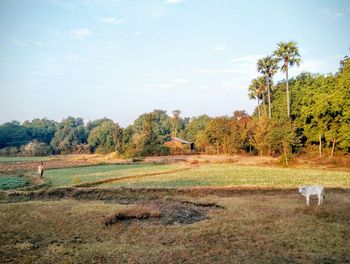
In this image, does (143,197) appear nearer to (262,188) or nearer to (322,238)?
(262,188)

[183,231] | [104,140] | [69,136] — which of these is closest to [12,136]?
[69,136]

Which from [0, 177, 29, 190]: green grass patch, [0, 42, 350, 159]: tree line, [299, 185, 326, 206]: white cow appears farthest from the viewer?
[0, 42, 350, 159]: tree line

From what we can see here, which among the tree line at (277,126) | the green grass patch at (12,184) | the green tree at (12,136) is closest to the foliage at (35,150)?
the tree line at (277,126)

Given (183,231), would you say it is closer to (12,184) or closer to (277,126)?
(12,184)

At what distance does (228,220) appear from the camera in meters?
13.5

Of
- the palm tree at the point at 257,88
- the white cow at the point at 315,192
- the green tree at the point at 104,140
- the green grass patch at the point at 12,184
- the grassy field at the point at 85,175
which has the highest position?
the palm tree at the point at 257,88

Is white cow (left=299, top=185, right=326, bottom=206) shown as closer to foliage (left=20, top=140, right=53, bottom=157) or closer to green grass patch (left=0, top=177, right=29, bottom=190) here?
green grass patch (left=0, top=177, right=29, bottom=190)

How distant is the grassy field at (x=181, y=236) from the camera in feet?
30.6

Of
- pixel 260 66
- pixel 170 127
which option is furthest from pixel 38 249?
pixel 170 127

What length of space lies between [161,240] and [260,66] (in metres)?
56.4

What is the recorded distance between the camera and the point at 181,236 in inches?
449

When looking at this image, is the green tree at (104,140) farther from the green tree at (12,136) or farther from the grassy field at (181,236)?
the grassy field at (181,236)

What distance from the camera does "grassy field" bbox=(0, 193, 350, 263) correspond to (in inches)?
368

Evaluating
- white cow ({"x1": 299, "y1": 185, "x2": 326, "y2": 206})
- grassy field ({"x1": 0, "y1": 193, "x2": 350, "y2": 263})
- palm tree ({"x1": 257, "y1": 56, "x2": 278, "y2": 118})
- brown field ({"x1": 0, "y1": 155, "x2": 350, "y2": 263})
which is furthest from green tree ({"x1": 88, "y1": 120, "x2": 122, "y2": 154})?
white cow ({"x1": 299, "y1": 185, "x2": 326, "y2": 206})
